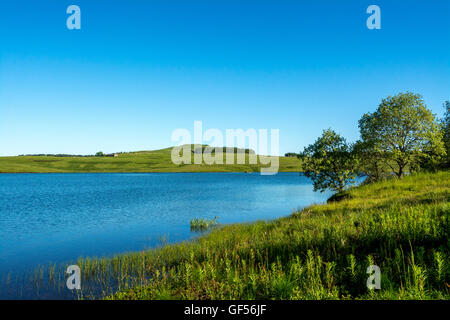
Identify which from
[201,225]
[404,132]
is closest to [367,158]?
[404,132]

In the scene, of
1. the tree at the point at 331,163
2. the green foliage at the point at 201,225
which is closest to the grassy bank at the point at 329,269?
the green foliage at the point at 201,225

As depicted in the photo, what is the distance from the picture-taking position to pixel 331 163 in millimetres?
32281

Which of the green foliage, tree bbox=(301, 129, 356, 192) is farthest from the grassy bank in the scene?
tree bbox=(301, 129, 356, 192)

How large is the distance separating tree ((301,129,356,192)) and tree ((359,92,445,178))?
366 cm

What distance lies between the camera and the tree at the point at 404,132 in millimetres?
29953

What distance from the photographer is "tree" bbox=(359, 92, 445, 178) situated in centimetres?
2995

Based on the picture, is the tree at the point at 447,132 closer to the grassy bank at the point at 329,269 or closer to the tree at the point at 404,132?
the tree at the point at 404,132

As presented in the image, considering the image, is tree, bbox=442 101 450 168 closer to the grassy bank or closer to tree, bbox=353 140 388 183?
tree, bbox=353 140 388 183

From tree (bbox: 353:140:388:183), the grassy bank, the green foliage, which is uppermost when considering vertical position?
tree (bbox: 353:140:388:183)

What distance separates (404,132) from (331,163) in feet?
30.4
